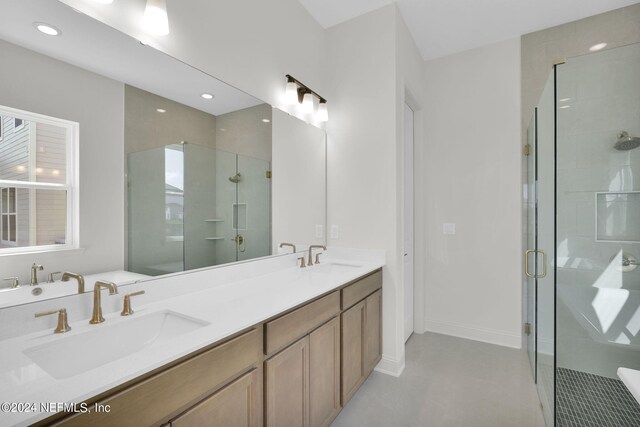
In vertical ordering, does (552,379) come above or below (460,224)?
below

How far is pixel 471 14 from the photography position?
8.27ft

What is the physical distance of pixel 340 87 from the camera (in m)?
2.62

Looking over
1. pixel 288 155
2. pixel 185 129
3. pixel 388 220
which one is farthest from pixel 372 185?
pixel 185 129

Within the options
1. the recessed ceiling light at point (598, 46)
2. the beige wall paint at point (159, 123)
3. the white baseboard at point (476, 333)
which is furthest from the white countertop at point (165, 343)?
the recessed ceiling light at point (598, 46)

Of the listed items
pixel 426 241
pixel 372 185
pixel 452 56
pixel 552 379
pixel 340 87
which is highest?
pixel 452 56

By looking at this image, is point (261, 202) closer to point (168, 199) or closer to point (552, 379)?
point (168, 199)

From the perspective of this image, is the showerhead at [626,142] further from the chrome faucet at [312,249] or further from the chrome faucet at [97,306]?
the chrome faucet at [97,306]

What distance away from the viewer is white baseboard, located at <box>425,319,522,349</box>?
112 inches

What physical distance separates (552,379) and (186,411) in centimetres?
192

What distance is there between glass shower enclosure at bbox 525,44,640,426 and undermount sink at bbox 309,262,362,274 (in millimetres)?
1254

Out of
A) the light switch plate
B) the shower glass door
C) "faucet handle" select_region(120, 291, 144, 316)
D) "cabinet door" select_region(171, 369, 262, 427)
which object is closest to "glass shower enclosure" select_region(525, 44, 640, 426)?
the shower glass door

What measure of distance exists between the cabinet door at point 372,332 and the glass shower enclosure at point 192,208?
34.2 inches

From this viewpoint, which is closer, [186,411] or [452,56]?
[186,411]

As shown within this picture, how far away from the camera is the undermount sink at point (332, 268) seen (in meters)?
2.24
